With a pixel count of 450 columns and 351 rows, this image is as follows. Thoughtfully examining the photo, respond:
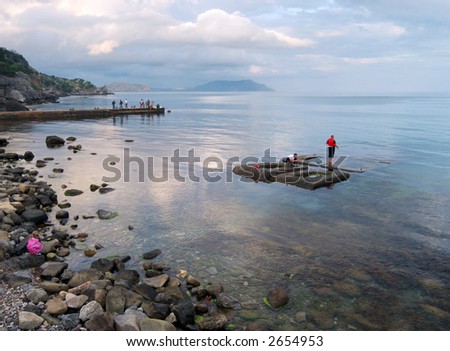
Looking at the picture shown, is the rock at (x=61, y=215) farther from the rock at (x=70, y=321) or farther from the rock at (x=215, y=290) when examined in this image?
the rock at (x=215, y=290)

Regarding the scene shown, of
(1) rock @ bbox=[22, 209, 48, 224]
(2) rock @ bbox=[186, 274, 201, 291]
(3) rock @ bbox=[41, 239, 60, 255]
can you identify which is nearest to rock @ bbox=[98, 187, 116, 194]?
(1) rock @ bbox=[22, 209, 48, 224]

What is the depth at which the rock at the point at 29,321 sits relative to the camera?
1012cm

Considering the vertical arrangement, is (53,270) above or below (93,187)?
below

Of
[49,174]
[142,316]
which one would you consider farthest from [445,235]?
[49,174]

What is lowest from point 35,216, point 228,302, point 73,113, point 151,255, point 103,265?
point 228,302

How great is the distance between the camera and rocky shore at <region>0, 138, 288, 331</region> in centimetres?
1056

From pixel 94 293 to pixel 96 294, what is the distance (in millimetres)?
157

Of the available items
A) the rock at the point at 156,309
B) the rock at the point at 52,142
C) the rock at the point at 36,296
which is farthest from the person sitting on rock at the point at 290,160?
the rock at the point at 52,142

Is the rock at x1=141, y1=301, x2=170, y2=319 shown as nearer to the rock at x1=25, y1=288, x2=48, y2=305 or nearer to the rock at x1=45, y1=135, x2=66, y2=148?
the rock at x1=25, y1=288, x2=48, y2=305

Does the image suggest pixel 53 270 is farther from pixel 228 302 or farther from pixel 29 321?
pixel 228 302


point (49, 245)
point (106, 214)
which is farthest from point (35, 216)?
point (49, 245)

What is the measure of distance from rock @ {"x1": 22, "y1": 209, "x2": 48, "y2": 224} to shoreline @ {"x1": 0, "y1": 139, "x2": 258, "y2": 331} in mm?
816

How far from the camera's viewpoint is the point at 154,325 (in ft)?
34.4
